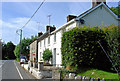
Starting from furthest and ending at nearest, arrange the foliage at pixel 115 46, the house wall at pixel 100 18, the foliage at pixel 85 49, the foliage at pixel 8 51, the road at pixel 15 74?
the foliage at pixel 8 51, the house wall at pixel 100 18, the road at pixel 15 74, the foliage at pixel 85 49, the foliage at pixel 115 46

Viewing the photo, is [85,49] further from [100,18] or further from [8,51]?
[8,51]

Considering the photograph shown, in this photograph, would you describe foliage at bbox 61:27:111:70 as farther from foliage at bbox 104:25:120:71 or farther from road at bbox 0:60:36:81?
road at bbox 0:60:36:81

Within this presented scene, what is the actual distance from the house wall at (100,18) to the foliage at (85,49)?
15.1ft

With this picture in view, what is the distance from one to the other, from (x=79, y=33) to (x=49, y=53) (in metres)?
11.9

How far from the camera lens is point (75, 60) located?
38.2 ft

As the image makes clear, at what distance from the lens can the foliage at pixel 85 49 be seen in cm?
1174

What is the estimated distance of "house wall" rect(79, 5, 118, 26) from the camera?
17.3m

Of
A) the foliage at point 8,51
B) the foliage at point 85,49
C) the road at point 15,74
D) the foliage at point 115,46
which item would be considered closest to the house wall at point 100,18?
the foliage at point 85,49

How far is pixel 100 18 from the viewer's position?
58.1 feet

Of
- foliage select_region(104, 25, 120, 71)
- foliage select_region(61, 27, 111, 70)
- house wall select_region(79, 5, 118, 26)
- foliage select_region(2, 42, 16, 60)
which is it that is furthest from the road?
foliage select_region(2, 42, 16, 60)

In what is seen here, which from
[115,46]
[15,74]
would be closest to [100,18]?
[115,46]

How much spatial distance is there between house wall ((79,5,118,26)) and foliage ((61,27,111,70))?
4.61 meters

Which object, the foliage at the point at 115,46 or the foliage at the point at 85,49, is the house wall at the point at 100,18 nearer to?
the foliage at the point at 85,49

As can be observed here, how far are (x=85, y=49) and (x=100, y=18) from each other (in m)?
7.42
